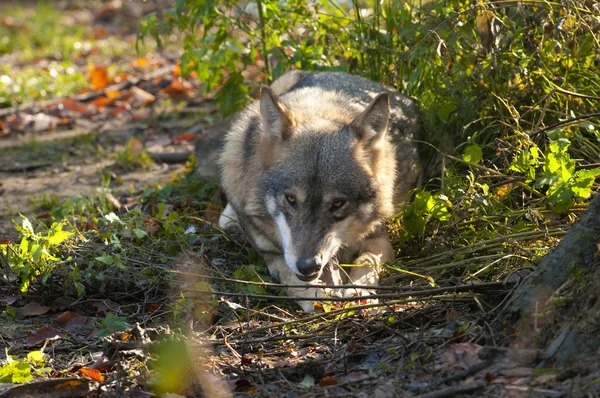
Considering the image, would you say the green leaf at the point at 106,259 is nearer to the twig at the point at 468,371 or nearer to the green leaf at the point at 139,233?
the green leaf at the point at 139,233

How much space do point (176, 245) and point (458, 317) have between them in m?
2.25

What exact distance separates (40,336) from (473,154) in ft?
9.58

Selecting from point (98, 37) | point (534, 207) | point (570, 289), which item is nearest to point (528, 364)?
point (570, 289)

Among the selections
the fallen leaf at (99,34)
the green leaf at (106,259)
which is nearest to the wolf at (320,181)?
the green leaf at (106,259)

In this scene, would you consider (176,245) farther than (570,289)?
Yes

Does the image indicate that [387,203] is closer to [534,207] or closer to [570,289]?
[534,207]

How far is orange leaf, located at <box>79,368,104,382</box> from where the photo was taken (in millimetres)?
3475

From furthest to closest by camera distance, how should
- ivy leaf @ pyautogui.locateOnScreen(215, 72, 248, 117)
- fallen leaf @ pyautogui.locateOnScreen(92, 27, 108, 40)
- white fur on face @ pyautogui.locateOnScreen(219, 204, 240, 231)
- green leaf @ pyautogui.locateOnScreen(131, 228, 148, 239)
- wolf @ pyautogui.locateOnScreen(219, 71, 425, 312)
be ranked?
fallen leaf @ pyautogui.locateOnScreen(92, 27, 108, 40) → ivy leaf @ pyautogui.locateOnScreen(215, 72, 248, 117) → white fur on face @ pyautogui.locateOnScreen(219, 204, 240, 231) → green leaf @ pyautogui.locateOnScreen(131, 228, 148, 239) → wolf @ pyautogui.locateOnScreen(219, 71, 425, 312)

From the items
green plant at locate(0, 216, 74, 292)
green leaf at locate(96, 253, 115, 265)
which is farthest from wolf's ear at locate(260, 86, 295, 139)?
green plant at locate(0, 216, 74, 292)

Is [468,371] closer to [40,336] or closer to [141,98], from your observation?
[40,336]

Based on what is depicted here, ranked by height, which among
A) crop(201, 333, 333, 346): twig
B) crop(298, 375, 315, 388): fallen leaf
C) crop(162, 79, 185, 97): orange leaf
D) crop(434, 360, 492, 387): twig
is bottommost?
crop(162, 79, 185, 97): orange leaf

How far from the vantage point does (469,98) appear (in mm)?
5348

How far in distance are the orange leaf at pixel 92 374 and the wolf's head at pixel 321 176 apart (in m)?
1.38

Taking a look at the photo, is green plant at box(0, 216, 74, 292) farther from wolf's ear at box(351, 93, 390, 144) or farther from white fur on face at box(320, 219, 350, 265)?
wolf's ear at box(351, 93, 390, 144)
